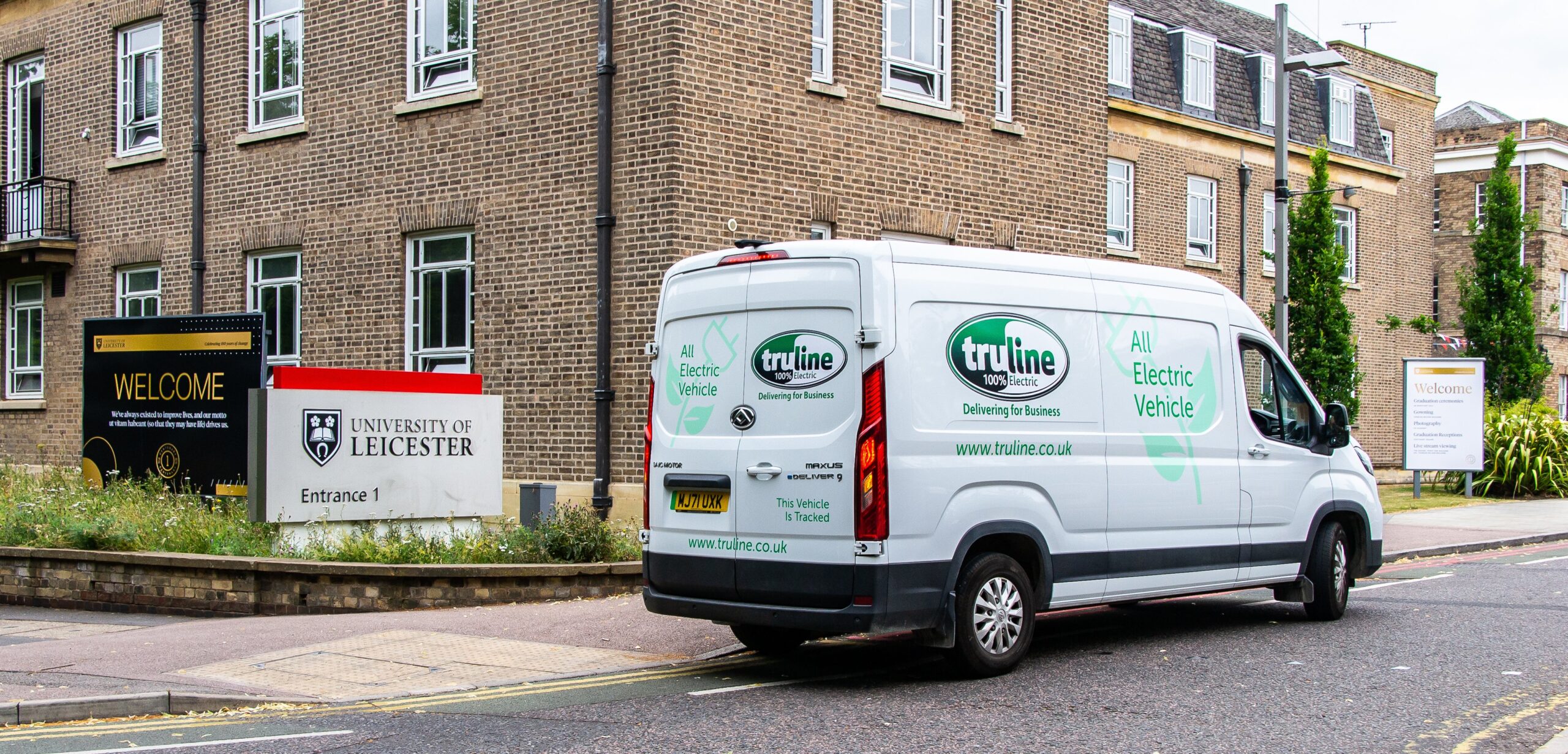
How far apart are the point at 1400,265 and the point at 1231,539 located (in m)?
25.3

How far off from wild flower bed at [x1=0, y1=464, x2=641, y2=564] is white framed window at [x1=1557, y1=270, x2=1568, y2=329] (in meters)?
37.1

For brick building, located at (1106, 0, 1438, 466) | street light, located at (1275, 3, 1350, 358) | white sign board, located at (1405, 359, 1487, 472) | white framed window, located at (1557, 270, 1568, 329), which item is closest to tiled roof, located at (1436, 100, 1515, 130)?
white framed window, located at (1557, 270, 1568, 329)

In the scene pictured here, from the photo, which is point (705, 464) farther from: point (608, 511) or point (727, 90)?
point (727, 90)

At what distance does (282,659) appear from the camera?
8461 millimetres

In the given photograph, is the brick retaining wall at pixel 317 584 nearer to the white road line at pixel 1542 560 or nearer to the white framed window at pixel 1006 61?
the white framed window at pixel 1006 61

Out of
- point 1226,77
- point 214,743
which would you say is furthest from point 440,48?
point 1226,77

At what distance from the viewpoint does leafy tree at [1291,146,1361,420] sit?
918 inches

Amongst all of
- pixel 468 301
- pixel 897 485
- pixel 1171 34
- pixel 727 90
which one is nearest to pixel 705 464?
pixel 897 485

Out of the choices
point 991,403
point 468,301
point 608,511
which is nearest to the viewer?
point 991,403

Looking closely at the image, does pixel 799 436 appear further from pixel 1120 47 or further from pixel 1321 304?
pixel 1120 47

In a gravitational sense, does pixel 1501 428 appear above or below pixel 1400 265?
below

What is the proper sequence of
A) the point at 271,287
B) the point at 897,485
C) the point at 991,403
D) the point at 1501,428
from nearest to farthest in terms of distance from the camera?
1. the point at 897,485
2. the point at 991,403
3. the point at 271,287
4. the point at 1501,428

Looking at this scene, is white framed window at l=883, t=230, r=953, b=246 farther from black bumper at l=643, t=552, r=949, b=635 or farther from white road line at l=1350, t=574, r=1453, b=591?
black bumper at l=643, t=552, r=949, b=635

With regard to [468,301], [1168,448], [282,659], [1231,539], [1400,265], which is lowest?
[282,659]
